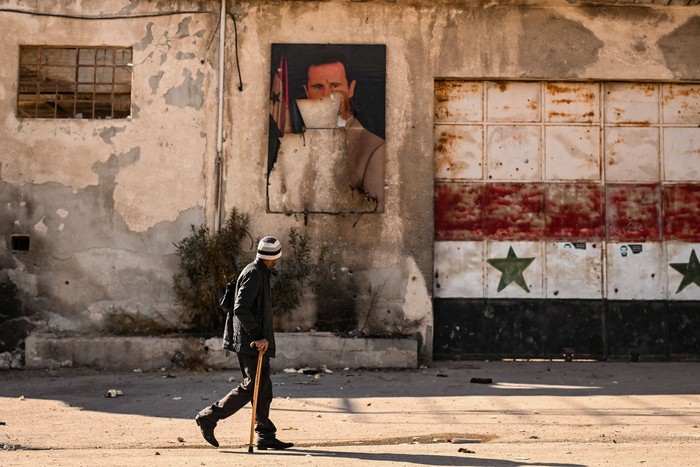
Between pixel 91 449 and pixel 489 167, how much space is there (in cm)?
693

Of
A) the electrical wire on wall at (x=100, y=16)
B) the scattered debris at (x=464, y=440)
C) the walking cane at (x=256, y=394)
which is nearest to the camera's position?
the walking cane at (x=256, y=394)

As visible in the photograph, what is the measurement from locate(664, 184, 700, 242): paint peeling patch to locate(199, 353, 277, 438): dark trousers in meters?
7.15

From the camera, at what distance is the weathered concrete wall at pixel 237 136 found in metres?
12.1

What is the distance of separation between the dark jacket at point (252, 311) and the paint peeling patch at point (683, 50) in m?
7.42

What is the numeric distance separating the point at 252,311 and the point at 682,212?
736 cm

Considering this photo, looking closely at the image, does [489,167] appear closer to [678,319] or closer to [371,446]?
[678,319]

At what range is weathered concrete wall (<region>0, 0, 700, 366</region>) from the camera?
1210 cm

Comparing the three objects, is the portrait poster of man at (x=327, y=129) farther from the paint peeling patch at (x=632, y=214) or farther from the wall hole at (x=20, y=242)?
the wall hole at (x=20, y=242)

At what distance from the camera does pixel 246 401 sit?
7219mm

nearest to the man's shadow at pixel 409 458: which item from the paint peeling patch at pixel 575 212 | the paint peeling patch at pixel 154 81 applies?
the paint peeling patch at pixel 575 212

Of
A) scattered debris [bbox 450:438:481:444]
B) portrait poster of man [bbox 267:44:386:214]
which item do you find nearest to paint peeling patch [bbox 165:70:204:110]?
portrait poster of man [bbox 267:44:386:214]

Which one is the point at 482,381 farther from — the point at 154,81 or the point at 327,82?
the point at 154,81

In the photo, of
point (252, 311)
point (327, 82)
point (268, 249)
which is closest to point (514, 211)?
point (327, 82)

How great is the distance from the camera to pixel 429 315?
12.1 metres
